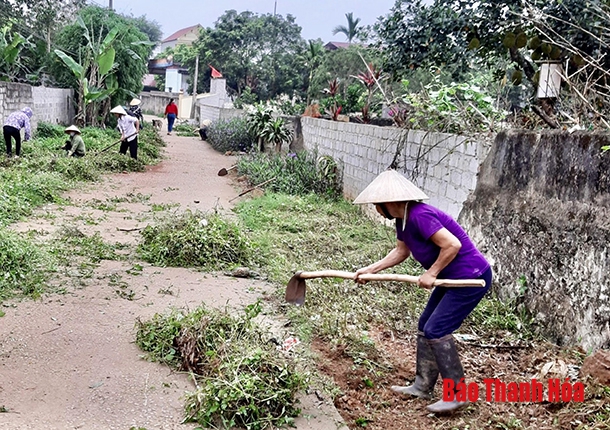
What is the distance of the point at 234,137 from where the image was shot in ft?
66.8

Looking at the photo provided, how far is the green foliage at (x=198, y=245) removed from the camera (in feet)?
21.5

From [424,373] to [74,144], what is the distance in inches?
452

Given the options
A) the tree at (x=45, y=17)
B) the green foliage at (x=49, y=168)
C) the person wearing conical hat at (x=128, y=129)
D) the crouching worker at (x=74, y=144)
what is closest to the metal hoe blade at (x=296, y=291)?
the green foliage at (x=49, y=168)

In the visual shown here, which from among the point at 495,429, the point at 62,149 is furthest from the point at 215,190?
the point at 495,429

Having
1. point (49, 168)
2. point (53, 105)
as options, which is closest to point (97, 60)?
point (53, 105)

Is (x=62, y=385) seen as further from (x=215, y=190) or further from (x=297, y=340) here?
(x=215, y=190)

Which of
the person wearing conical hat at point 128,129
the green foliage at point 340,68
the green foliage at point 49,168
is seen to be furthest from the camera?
the green foliage at point 340,68

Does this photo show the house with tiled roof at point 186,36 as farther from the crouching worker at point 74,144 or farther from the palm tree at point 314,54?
the crouching worker at point 74,144

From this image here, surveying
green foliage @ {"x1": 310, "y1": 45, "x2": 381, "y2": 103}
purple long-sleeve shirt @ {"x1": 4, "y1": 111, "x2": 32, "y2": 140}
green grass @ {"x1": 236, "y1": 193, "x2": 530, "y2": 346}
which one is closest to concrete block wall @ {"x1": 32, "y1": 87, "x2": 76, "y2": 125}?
purple long-sleeve shirt @ {"x1": 4, "y1": 111, "x2": 32, "y2": 140}

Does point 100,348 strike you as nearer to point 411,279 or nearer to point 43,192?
point 411,279

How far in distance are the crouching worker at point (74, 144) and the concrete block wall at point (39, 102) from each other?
238 centimetres

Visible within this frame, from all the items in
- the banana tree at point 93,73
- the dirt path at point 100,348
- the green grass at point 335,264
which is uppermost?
the banana tree at point 93,73

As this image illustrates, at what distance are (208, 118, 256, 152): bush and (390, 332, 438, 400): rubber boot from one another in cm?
1529

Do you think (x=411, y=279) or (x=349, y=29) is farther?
(x=349, y=29)
